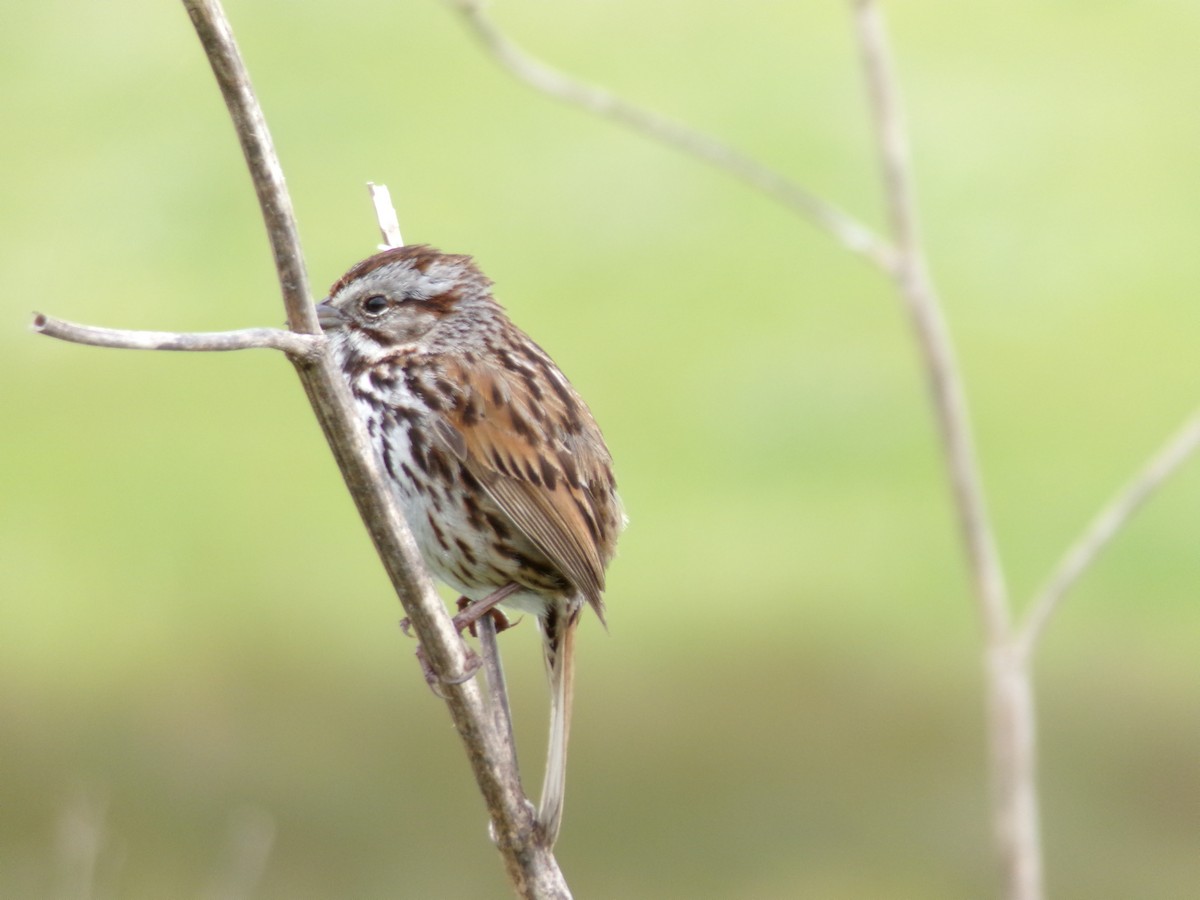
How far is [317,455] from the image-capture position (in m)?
4.33

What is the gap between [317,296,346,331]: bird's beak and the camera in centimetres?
208

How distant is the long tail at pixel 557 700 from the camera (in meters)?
1.61

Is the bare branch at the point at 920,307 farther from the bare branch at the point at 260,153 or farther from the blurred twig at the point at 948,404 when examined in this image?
the bare branch at the point at 260,153

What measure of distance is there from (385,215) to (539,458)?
366mm

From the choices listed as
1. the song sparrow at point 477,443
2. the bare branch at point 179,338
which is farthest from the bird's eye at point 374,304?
the bare branch at point 179,338

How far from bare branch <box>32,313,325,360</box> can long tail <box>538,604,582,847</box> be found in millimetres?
556

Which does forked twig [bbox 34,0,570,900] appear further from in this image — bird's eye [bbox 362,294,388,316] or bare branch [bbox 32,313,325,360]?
bird's eye [bbox 362,294,388,316]

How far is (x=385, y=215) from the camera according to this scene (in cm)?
179

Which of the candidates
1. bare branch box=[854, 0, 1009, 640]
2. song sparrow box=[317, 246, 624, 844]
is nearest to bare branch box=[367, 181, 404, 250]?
song sparrow box=[317, 246, 624, 844]

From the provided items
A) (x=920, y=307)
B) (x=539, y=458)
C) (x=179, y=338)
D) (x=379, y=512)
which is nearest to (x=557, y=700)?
(x=539, y=458)

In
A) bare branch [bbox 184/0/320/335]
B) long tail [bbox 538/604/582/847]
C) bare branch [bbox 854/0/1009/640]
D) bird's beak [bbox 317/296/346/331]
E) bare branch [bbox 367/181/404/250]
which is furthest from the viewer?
bird's beak [bbox 317/296/346/331]

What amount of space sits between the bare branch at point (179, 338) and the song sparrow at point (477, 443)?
70cm

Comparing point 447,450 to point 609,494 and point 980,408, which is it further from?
point 980,408

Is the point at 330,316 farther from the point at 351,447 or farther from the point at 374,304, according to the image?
the point at 351,447
